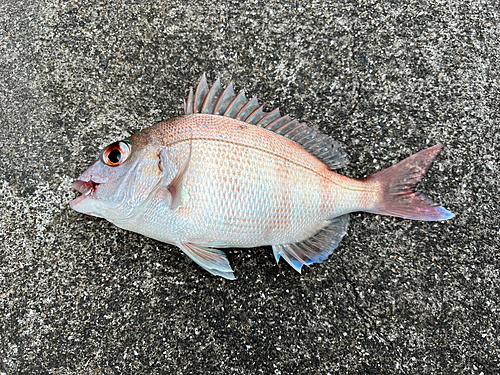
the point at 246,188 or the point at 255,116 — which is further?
the point at 255,116

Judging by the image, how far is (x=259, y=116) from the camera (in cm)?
158

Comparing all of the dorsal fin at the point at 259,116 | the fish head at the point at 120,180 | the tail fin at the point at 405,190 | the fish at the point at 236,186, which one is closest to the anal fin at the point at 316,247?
the fish at the point at 236,186

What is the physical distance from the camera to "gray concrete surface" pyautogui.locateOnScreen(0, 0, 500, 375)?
160 cm

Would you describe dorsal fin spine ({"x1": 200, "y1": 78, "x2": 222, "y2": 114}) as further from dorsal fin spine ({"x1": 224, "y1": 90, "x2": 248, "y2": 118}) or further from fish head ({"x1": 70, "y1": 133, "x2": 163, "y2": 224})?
fish head ({"x1": 70, "y1": 133, "x2": 163, "y2": 224})

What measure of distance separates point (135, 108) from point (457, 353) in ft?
7.04

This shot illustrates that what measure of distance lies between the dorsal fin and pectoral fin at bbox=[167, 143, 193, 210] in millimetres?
307

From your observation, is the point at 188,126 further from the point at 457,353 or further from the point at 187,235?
the point at 457,353

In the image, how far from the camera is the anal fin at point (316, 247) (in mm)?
1586

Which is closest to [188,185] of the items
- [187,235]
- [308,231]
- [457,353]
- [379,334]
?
[187,235]

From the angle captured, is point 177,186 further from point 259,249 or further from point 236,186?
point 259,249

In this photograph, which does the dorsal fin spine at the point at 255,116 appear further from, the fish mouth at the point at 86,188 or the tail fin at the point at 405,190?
the fish mouth at the point at 86,188

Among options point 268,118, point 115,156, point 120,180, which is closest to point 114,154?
point 115,156

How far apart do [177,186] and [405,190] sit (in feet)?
3.71

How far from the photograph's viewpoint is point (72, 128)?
1.81 metres
